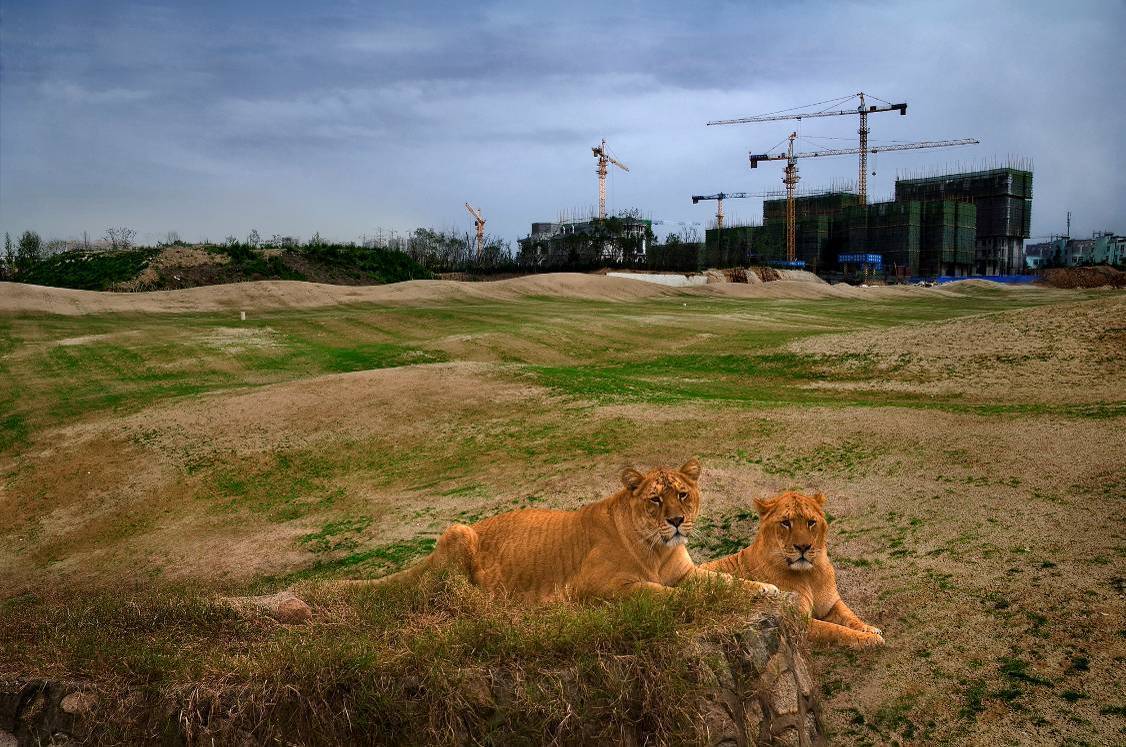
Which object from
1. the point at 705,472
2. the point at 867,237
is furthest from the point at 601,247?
the point at 705,472

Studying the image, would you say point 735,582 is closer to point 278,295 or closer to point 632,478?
point 632,478

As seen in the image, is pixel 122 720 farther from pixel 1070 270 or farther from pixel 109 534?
pixel 1070 270

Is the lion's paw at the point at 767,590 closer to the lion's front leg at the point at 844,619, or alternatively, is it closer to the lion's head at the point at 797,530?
the lion's head at the point at 797,530

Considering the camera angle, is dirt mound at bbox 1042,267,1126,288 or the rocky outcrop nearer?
the rocky outcrop

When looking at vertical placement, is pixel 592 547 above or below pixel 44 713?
above

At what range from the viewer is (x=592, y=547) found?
695 centimetres

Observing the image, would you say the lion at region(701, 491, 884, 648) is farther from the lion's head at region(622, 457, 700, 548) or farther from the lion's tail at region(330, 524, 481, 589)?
the lion's tail at region(330, 524, 481, 589)

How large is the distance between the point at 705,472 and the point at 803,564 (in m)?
7.12

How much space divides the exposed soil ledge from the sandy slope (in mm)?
52898

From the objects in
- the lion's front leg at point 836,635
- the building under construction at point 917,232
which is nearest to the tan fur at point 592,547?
the lion's front leg at point 836,635

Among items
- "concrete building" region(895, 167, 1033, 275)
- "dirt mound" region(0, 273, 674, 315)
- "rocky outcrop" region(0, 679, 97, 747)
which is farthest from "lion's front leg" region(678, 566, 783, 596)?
"concrete building" region(895, 167, 1033, 275)

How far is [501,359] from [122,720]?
29225mm

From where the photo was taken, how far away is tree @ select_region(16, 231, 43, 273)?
313ft

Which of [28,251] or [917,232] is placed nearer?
[28,251]
